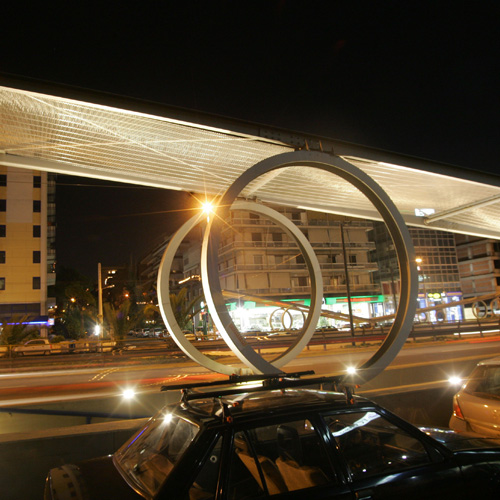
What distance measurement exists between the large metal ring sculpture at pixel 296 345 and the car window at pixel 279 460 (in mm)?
4520

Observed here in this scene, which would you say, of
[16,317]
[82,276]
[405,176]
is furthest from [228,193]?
[82,276]

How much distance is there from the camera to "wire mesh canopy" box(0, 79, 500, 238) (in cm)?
850

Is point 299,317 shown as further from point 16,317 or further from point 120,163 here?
point 120,163

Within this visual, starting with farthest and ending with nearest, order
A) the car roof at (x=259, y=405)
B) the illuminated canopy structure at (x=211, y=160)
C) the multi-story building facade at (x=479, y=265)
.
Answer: the multi-story building facade at (x=479, y=265) < the illuminated canopy structure at (x=211, y=160) < the car roof at (x=259, y=405)

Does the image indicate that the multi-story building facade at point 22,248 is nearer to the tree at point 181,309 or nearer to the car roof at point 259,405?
the tree at point 181,309

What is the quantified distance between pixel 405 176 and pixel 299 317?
4014 centimetres

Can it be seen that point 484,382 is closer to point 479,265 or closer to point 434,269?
point 434,269

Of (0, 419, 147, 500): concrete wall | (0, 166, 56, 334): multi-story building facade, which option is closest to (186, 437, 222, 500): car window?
(0, 419, 147, 500): concrete wall

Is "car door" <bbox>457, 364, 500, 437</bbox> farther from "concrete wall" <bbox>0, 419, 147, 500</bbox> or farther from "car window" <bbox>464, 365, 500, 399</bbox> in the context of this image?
"concrete wall" <bbox>0, 419, 147, 500</bbox>

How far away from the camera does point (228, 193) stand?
827 centimetres

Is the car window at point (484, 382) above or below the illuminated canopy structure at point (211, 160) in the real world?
below

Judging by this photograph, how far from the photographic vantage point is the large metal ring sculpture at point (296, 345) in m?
7.98

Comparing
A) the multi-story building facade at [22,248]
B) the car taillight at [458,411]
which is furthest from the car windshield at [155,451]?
the multi-story building facade at [22,248]

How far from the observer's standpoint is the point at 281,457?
3396 millimetres
